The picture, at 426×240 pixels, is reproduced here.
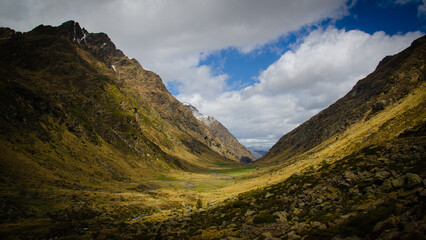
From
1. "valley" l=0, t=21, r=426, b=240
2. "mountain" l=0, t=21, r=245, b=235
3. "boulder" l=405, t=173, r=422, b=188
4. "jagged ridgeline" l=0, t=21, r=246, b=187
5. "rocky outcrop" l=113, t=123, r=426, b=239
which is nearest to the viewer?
"rocky outcrop" l=113, t=123, r=426, b=239

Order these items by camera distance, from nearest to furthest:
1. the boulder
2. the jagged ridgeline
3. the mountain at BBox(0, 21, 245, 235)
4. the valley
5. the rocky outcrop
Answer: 1. the rocky outcrop
2. the boulder
3. the valley
4. the mountain at BBox(0, 21, 245, 235)
5. the jagged ridgeline

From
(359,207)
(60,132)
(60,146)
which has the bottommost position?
(359,207)

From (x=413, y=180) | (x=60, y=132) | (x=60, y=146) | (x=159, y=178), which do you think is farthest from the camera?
(x=159, y=178)

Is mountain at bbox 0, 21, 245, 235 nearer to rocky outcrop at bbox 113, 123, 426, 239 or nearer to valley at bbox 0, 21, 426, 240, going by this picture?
valley at bbox 0, 21, 426, 240

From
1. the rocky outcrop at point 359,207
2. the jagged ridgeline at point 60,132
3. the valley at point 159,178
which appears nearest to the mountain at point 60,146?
the jagged ridgeline at point 60,132

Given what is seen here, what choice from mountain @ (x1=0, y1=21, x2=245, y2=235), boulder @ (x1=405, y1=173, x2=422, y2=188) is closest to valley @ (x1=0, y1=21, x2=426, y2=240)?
boulder @ (x1=405, y1=173, x2=422, y2=188)

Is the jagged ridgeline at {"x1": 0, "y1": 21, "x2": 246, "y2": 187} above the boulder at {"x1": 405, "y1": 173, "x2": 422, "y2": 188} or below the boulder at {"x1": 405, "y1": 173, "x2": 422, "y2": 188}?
above

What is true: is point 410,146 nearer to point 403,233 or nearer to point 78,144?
point 403,233

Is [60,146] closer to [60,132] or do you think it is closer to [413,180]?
[60,132]

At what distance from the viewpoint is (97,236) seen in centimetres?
3947

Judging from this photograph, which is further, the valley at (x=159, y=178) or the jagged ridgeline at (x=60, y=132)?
the jagged ridgeline at (x=60, y=132)

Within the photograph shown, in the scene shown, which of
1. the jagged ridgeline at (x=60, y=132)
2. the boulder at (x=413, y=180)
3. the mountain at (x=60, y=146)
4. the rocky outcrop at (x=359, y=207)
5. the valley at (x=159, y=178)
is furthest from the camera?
the jagged ridgeline at (x=60, y=132)

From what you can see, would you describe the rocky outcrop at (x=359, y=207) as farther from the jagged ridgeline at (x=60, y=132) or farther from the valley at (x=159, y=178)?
the jagged ridgeline at (x=60, y=132)

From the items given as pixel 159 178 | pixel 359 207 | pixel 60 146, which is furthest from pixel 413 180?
pixel 159 178
